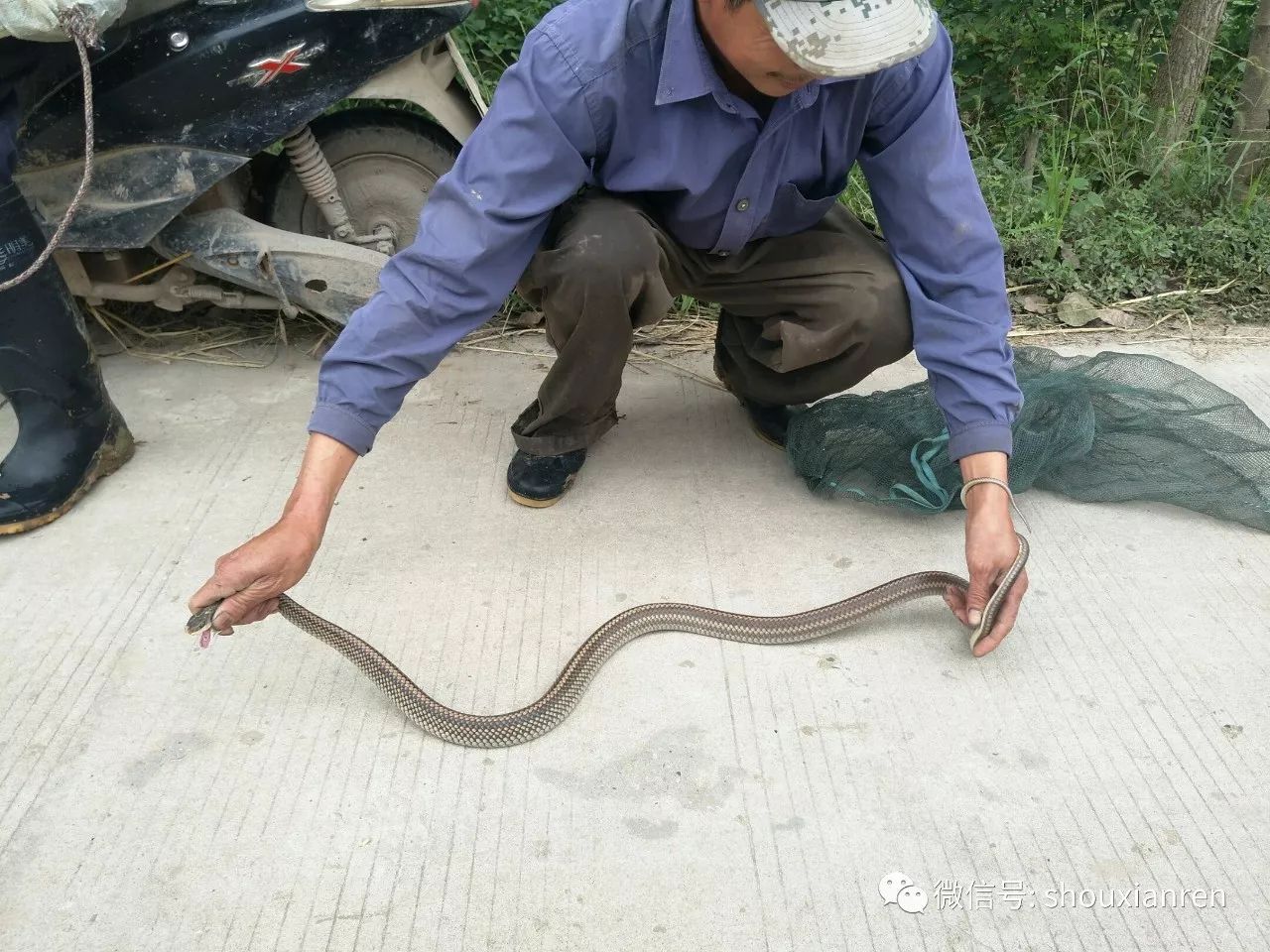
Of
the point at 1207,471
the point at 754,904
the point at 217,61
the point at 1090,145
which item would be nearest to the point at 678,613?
the point at 754,904

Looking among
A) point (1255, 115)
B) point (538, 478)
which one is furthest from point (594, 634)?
point (1255, 115)

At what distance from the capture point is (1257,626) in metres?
2.54

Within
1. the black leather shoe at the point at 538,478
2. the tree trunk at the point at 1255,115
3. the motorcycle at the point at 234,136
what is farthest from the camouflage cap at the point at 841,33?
the tree trunk at the point at 1255,115

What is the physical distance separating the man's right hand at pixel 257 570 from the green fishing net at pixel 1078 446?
157 centimetres

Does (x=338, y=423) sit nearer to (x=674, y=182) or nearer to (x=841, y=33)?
(x=674, y=182)

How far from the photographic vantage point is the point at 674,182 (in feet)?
8.50

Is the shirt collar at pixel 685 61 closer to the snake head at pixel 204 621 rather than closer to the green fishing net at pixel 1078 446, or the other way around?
the green fishing net at pixel 1078 446

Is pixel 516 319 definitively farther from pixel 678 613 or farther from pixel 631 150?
pixel 678 613

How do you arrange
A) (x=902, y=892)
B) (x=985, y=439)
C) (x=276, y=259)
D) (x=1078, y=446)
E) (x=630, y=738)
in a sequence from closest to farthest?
1. (x=902, y=892)
2. (x=630, y=738)
3. (x=985, y=439)
4. (x=1078, y=446)
5. (x=276, y=259)

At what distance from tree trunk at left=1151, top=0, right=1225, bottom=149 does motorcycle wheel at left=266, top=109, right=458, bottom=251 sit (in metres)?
3.60

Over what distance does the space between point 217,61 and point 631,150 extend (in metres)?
1.48

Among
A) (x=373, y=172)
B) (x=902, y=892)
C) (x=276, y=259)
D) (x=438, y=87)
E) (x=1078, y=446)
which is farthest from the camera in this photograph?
(x=373, y=172)

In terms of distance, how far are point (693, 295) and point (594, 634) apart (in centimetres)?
108

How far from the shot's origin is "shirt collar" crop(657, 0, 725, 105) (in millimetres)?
2344
